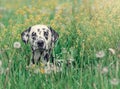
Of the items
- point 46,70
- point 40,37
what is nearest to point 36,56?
point 40,37

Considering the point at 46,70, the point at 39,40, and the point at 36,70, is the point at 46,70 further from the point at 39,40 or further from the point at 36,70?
the point at 39,40

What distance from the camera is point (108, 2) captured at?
768 centimetres

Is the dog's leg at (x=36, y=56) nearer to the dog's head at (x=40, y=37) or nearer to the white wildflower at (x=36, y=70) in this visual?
the dog's head at (x=40, y=37)

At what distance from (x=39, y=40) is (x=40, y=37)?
3.4 inches

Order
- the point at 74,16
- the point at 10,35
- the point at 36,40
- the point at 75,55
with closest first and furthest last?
the point at 36,40, the point at 75,55, the point at 10,35, the point at 74,16

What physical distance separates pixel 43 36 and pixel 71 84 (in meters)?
1.02

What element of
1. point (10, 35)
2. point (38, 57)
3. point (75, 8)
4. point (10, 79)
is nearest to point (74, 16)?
point (75, 8)

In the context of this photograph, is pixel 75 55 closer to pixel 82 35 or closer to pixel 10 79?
pixel 82 35

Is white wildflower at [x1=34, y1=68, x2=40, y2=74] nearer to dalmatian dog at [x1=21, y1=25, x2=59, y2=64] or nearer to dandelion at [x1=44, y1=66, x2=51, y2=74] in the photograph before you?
dandelion at [x1=44, y1=66, x2=51, y2=74]

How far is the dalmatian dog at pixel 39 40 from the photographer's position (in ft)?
20.6

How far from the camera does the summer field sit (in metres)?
5.50

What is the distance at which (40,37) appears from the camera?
630 cm

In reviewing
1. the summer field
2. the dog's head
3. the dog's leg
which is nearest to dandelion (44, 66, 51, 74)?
the summer field

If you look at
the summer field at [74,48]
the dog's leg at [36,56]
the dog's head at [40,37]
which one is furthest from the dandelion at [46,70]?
the dog's leg at [36,56]
